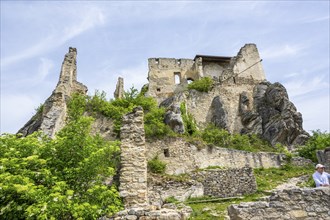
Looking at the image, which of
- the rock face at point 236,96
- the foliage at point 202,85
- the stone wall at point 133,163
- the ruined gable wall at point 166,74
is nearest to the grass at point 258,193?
the stone wall at point 133,163

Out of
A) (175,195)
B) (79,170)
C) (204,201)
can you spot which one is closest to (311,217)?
(79,170)

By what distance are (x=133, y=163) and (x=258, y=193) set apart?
7.25m

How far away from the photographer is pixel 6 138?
28.6 feet

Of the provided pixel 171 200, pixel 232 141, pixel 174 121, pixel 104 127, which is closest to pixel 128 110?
pixel 104 127

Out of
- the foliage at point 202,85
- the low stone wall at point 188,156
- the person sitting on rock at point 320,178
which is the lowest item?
the person sitting on rock at point 320,178

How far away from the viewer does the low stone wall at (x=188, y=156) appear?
1766cm

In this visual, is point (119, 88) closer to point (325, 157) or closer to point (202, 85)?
point (202, 85)

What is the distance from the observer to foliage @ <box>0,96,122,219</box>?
6398mm

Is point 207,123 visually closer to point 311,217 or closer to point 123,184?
point 123,184

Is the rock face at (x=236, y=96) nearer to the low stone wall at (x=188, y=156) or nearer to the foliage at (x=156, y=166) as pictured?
the low stone wall at (x=188, y=156)

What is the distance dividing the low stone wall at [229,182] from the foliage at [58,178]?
19.8 ft

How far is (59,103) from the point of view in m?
21.3

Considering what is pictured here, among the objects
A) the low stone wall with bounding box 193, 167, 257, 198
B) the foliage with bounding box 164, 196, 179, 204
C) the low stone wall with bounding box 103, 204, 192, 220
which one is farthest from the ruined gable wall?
the low stone wall with bounding box 103, 204, 192, 220

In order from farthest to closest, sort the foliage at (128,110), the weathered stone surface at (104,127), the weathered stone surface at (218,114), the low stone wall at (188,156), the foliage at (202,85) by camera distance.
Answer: the foliage at (202,85) < the weathered stone surface at (218,114) < the weathered stone surface at (104,127) < the foliage at (128,110) < the low stone wall at (188,156)
